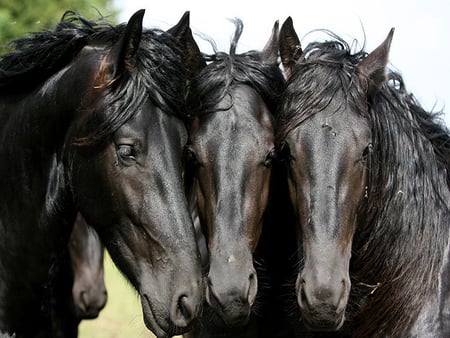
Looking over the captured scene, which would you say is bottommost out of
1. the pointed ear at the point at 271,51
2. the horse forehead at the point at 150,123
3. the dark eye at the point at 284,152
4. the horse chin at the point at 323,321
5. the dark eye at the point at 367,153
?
the horse chin at the point at 323,321

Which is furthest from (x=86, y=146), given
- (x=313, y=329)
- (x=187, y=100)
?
(x=313, y=329)

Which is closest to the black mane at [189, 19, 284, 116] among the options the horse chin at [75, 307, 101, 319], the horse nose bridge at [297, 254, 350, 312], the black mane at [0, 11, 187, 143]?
the black mane at [0, 11, 187, 143]

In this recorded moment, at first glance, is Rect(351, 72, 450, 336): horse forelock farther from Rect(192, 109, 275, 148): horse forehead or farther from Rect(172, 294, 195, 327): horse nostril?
Rect(172, 294, 195, 327): horse nostril

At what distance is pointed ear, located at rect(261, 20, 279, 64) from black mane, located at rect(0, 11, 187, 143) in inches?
37.2

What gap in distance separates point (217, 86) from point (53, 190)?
127 cm

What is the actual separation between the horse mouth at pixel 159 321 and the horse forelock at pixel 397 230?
1.29 meters

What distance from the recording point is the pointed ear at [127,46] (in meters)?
4.81

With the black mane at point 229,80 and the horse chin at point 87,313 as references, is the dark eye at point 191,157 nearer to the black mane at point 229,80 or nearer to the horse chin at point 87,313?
the black mane at point 229,80

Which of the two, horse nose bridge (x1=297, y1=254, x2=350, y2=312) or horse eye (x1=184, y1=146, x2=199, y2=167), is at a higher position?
horse eye (x1=184, y1=146, x2=199, y2=167)

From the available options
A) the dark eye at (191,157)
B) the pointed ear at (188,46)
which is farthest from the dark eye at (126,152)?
the pointed ear at (188,46)

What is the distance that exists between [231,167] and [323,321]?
109cm

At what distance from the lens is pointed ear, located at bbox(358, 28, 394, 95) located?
5.46 meters

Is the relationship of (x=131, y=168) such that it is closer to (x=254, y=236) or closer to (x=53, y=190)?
(x=53, y=190)

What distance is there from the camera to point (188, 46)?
5.73m
